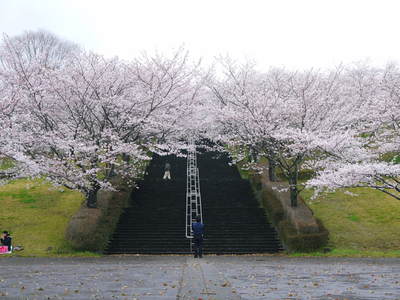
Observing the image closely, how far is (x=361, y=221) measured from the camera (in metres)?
22.1

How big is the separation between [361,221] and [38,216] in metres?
16.6

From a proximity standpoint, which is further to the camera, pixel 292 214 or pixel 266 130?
pixel 266 130

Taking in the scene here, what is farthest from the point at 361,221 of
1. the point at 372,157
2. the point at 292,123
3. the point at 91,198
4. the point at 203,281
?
the point at 203,281

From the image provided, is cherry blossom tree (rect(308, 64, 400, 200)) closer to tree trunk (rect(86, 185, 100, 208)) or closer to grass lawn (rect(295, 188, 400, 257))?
grass lawn (rect(295, 188, 400, 257))

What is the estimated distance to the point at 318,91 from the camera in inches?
930

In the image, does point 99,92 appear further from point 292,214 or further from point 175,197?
point 292,214

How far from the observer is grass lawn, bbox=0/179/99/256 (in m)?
19.0

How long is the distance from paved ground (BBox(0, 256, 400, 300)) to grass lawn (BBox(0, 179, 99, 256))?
3620 millimetres

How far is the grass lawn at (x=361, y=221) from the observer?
19.5 meters

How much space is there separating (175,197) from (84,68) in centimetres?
877

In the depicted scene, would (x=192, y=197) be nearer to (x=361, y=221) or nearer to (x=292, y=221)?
(x=292, y=221)

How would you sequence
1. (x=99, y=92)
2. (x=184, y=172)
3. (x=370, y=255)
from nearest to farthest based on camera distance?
(x=370, y=255) → (x=99, y=92) → (x=184, y=172)

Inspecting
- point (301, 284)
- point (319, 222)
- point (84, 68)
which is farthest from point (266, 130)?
point (301, 284)

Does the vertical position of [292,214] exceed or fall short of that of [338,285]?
it exceeds it
